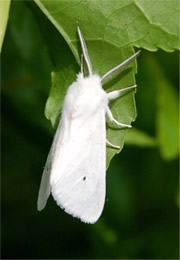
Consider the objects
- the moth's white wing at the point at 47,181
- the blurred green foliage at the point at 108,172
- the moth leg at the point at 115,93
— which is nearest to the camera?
the moth leg at the point at 115,93

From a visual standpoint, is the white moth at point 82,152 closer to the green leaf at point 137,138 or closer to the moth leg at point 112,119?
the moth leg at point 112,119

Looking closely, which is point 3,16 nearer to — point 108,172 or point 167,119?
point 167,119

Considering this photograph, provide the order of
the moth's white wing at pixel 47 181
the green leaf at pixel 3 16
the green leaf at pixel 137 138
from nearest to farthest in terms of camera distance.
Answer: the green leaf at pixel 3 16 → the moth's white wing at pixel 47 181 → the green leaf at pixel 137 138

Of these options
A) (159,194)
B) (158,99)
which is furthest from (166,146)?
(159,194)

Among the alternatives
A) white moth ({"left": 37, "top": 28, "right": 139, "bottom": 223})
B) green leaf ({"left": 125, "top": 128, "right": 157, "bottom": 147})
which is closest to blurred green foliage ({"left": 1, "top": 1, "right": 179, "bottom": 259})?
green leaf ({"left": 125, "top": 128, "right": 157, "bottom": 147})

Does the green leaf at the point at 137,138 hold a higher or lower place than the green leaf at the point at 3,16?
lower

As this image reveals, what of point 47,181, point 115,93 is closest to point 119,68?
point 115,93

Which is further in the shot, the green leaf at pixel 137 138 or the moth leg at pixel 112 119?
the green leaf at pixel 137 138

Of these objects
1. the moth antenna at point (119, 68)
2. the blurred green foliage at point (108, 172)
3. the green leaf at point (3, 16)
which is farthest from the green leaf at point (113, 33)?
the blurred green foliage at point (108, 172)
